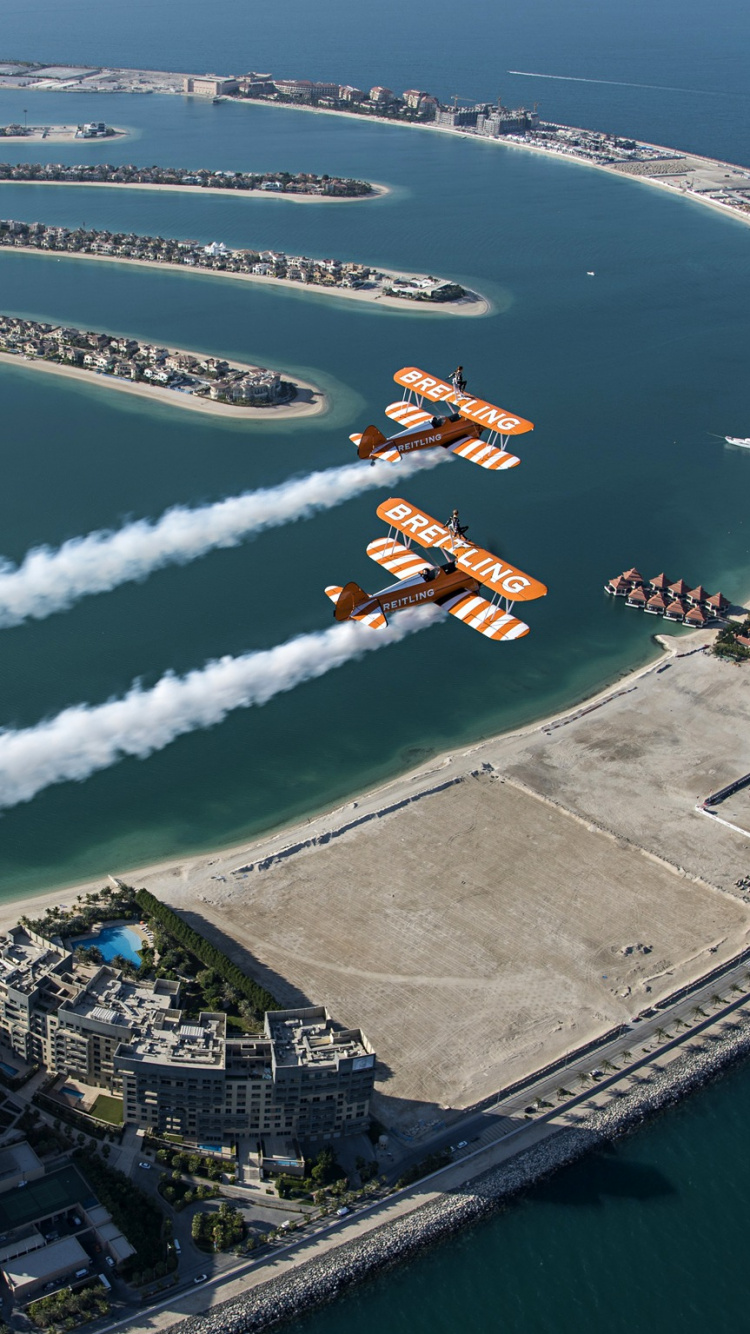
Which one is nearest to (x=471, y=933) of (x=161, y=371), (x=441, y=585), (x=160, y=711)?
(x=441, y=585)

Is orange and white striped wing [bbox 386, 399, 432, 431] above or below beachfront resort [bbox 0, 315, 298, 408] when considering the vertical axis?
above

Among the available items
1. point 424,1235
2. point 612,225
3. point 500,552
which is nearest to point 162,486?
point 500,552

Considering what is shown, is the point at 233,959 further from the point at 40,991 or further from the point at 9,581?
the point at 9,581

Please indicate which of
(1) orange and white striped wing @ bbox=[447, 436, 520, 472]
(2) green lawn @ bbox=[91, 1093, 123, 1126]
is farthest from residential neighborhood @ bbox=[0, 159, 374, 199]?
(2) green lawn @ bbox=[91, 1093, 123, 1126]

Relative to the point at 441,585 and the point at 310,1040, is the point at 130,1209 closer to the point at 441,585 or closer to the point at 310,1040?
the point at 310,1040

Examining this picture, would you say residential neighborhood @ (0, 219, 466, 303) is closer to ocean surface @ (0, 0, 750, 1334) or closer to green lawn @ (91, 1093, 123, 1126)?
ocean surface @ (0, 0, 750, 1334)
